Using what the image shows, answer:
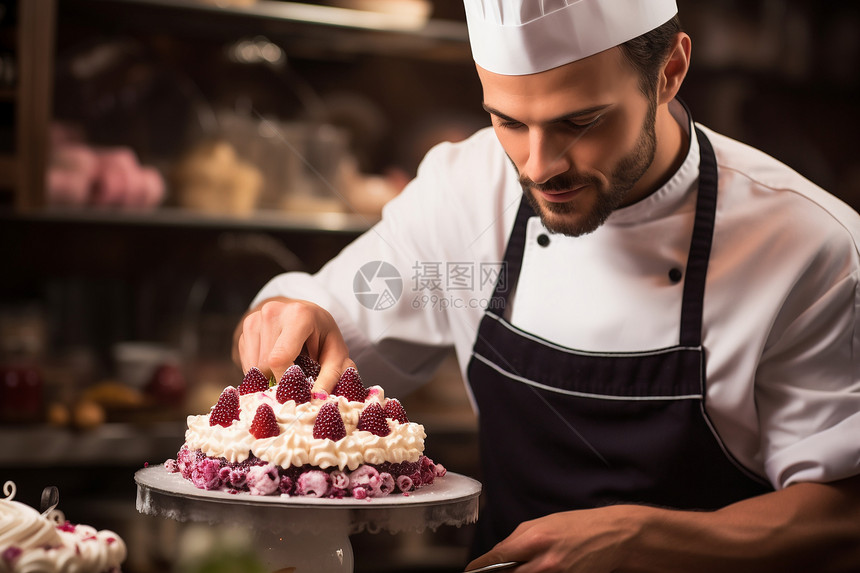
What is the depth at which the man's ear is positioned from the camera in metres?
1.11

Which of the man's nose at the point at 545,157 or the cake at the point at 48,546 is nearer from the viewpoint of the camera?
the cake at the point at 48,546

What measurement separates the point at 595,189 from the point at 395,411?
342 mm

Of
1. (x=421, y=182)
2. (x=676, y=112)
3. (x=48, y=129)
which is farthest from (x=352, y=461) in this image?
(x=48, y=129)

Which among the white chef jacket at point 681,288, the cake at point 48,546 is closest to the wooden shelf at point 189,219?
the white chef jacket at point 681,288

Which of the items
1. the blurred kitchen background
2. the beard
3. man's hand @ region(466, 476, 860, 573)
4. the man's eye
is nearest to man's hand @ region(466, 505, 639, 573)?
man's hand @ region(466, 476, 860, 573)

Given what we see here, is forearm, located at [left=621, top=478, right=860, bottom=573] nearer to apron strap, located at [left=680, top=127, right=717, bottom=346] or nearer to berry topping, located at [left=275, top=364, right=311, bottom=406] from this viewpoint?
apron strap, located at [left=680, top=127, right=717, bottom=346]

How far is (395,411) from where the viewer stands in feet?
3.47

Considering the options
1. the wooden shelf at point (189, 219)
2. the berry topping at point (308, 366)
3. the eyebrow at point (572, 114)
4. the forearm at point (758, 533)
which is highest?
the eyebrow at point (572, 114)

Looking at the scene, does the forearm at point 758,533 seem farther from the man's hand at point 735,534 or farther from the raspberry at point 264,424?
the raspberry at point 264,424

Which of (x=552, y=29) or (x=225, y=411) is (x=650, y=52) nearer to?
(x=552, y=29)

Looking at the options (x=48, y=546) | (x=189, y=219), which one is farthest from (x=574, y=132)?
(x=189, y=219)

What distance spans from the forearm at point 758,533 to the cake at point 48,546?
0.61 meters

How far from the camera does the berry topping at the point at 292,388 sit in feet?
3.28

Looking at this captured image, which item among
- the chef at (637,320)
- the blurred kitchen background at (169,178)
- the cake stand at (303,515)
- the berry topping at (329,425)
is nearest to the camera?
the cake stand at (303,515)
